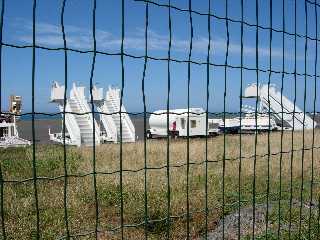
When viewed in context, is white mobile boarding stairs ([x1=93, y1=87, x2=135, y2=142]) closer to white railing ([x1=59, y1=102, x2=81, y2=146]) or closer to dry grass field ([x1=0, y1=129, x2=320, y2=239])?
white railing ([x1=59, y1=102, x2=81, y2=146])

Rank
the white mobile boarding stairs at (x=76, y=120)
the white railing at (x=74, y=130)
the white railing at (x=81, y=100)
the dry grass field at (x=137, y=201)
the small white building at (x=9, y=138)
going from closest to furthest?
1. the dry grass field at (x=137, y=201)
2. the small white building at (x=9, y=138)
3. the white mobile boarding stairs at (x=76, y=120)
4. the white railing at (x=74, y=130)
5. the white railing at (x=81, y=100)

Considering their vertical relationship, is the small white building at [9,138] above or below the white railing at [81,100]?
below

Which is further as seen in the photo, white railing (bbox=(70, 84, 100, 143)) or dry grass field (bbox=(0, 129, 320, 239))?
white railing (bbox=(70, 84, 100, 143))

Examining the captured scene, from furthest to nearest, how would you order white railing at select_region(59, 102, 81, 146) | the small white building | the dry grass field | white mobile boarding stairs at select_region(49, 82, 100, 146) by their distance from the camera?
white railing at select_region(59, 102, 81, 146) → white mobile boarding stairs at select_region(49, 82, 100, 146) → the small white building → the dry grass field

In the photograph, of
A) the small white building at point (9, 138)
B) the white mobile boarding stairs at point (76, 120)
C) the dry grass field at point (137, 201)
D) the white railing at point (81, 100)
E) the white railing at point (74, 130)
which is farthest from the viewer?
the white railing at point (81, 100)

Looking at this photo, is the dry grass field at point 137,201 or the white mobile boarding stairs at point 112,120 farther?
the white mobile boarding stairs at point 112,120

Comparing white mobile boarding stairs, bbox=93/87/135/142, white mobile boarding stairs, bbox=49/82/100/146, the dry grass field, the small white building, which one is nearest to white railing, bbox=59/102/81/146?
white mobile boarding stairs, bbox=49/82/100/146

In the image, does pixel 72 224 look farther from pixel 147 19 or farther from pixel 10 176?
pixel 10 176

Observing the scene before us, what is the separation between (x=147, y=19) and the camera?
3312mm

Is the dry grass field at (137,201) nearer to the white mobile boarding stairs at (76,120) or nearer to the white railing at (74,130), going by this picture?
the white mobile boarding stairs at (76,120)

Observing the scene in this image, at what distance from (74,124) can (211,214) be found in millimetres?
20447

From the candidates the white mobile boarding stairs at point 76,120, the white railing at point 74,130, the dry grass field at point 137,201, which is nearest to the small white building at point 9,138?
the white mobile boarding stairs at point 76,120

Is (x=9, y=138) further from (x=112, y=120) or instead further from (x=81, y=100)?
(x=112, y=120)

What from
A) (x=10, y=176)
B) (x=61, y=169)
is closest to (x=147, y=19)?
(x=10, y=176)
